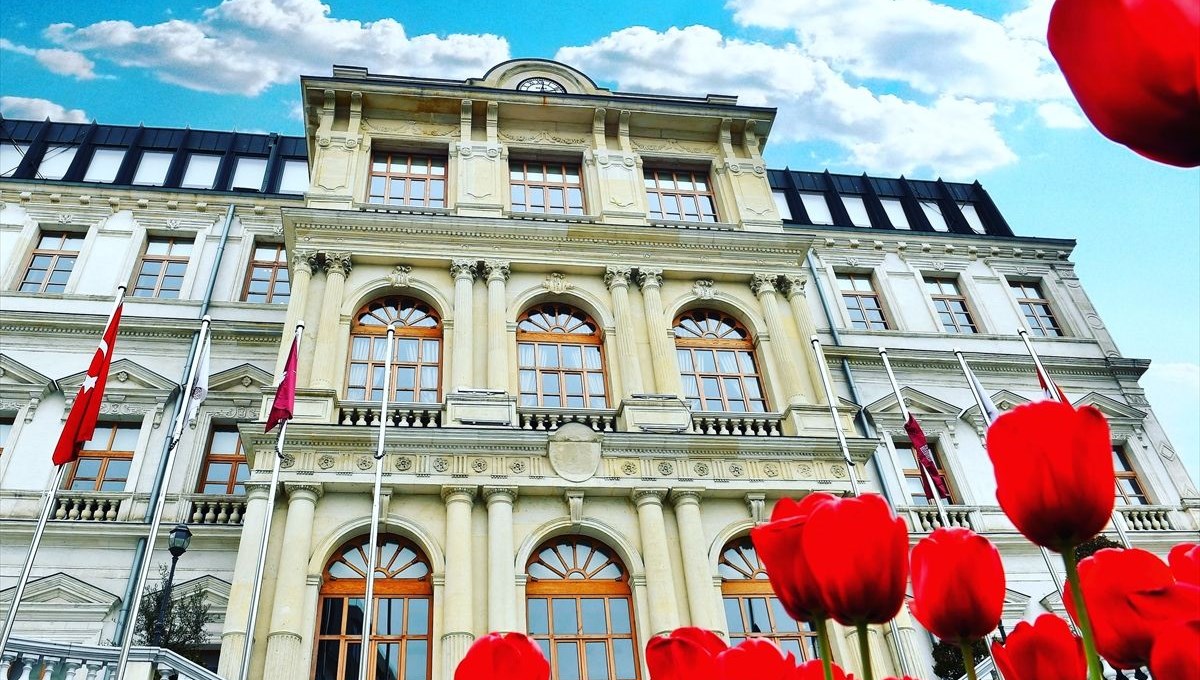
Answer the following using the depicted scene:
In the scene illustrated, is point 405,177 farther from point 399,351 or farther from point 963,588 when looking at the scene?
point 963,588

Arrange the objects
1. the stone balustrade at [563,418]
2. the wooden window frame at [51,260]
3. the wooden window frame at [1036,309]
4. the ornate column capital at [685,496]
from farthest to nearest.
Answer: the wooden window frame at [1036,309] → the wooden window frame at [51,260] → the stone balustrade at [563,418] → the ornate column capital at [685,496]

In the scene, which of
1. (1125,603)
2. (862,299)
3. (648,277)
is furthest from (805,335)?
(1125,603)

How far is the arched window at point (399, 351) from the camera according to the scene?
15508 mm

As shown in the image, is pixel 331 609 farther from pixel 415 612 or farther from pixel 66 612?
pixel 66 612

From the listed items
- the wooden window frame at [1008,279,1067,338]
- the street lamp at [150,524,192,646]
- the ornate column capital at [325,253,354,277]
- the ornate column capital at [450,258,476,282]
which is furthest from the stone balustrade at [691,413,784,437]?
the wooden window frame at [1008,279,1067,338]

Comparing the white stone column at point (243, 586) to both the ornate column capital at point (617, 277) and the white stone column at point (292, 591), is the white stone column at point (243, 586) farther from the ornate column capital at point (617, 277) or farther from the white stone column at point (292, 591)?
the ornate column capital at point (617, 277)

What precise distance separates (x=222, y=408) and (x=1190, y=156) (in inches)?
748

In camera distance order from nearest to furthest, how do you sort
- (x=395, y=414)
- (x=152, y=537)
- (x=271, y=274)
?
Result: (x=152, y=537)
(x=395, y=414)
(x=271, y=274)

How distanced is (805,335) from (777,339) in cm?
67

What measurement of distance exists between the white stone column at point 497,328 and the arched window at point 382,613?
3.34 metres

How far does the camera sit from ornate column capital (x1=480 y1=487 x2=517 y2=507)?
45.0 ft

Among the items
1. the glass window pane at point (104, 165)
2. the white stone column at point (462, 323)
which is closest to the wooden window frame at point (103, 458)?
the white stone column at point (462, 323)

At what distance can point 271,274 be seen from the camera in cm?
2108

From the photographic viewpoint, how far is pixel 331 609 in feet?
42.2
